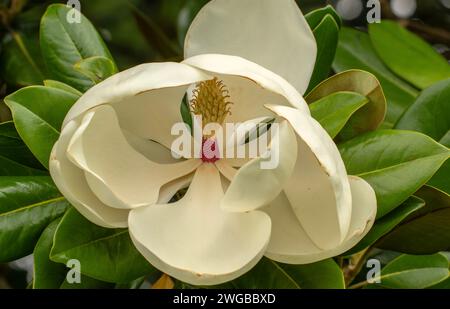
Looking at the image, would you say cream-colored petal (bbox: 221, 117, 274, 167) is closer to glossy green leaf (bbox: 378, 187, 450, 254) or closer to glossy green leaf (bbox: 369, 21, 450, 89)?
glossy green leaf (bbox: 378, 187, 450, 254)

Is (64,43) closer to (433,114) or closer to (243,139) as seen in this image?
(243,139)

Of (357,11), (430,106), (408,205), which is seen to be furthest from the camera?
(357,11)

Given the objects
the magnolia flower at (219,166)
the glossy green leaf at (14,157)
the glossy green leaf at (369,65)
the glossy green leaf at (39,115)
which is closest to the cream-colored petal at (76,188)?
the magnolia flower at (219,166)

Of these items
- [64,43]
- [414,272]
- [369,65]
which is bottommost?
[414,272]

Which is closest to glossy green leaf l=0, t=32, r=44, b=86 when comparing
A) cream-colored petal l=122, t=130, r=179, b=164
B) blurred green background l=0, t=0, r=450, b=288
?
blurred green background l=0, t=0, r=450, b=288

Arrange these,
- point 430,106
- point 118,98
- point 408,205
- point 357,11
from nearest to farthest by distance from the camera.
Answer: point 118,98 < point 408,205 < point 430,106 < point 357,11

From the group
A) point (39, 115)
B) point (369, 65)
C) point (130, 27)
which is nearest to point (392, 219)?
point (39, 115)

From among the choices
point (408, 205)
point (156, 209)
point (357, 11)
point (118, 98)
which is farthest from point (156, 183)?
point (357, 11)

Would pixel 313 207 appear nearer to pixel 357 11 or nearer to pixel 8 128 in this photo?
pixel 8 128
